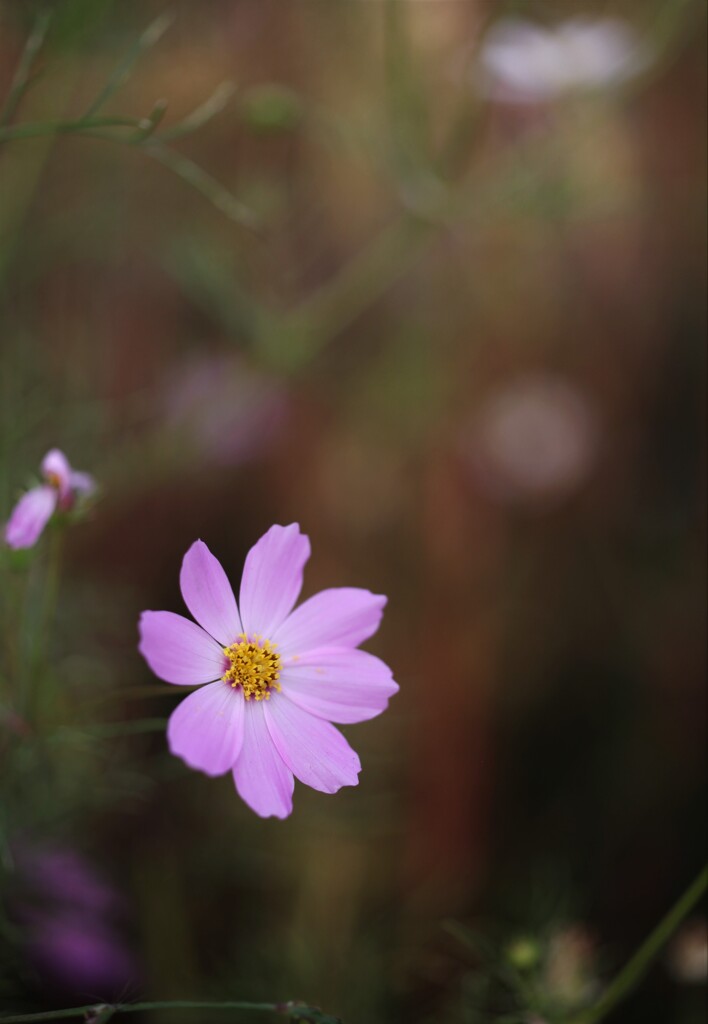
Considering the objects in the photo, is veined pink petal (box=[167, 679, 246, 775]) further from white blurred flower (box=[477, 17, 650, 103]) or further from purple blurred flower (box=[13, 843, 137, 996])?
white blurred flower (box=[477, 17, 650, 103])

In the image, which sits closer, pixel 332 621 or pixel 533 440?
pixel 332 621

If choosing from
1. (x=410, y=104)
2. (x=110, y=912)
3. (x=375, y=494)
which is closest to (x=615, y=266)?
(x=375, y=494)

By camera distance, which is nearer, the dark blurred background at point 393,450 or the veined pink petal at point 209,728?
the veined pink petal at point 209,728

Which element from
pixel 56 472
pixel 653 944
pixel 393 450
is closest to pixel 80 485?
pixel 56 472

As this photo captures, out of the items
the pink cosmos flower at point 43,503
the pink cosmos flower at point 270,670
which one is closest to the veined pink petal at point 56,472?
the pink cosmos flower at point 43,503

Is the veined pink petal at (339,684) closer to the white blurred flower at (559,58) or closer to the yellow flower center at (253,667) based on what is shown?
the yellow flower center at (253,667)

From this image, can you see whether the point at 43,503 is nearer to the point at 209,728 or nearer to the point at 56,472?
the point at 56,472
